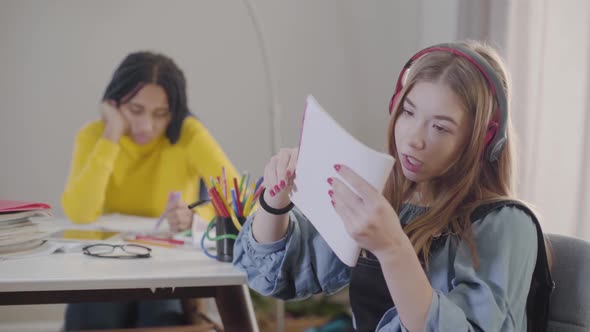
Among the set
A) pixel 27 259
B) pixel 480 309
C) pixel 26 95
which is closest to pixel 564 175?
pixel 480 309

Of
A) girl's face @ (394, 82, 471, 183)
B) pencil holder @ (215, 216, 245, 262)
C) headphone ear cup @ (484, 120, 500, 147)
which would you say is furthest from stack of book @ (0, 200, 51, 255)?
headphone ear cup @ (484, 120, 500, 147)

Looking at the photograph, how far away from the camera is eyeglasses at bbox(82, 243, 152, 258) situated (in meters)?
1.22

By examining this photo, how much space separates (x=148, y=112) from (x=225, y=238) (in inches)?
28.7

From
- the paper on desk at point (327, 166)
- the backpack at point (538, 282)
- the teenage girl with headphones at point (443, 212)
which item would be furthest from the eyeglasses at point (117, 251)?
the backpack at point (538, 282)

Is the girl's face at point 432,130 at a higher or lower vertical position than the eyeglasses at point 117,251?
higher

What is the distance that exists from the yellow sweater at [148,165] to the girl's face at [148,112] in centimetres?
7

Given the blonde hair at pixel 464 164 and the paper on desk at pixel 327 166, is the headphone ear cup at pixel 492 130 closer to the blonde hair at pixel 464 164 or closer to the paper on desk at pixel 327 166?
the blonde hair at pixel 464 164

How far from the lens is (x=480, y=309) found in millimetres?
722

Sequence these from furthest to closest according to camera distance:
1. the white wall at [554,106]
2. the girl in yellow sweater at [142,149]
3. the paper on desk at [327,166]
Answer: the girl in yellow sweater at [142,149] < the white wall at [554,106] < the paper on desk at [327,166]

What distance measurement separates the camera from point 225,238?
4.02 ft

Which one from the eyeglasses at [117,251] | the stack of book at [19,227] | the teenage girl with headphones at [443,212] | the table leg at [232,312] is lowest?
the table leg at [232,312]

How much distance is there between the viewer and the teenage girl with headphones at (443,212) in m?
0.69

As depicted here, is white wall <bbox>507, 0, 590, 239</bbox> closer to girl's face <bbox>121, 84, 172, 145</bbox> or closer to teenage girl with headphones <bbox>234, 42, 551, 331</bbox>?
teenage girl with headphones <bbox>234, 42, 551, 331</bbox>

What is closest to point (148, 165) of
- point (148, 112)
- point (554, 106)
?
point (148, 112)
